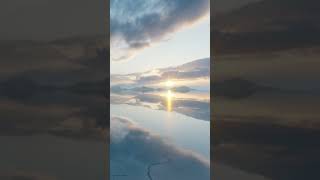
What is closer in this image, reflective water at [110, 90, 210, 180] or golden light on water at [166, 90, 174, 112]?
reflective water at [110, 90, 210, 180]

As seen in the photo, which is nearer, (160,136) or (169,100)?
(160,136)

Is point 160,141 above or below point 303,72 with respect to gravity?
below

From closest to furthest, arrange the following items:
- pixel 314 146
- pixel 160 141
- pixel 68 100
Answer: pixel 314 146 → pixel 68 100 → pixel 160 141

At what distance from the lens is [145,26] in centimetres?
259

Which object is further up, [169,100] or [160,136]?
[169,100]

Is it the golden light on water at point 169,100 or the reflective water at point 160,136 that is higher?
the golden light on water at point 169,100

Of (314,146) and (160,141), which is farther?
(160,141)

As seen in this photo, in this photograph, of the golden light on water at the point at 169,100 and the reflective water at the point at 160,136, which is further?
the golden light on water at the point at 169,100

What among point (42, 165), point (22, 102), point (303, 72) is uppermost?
point (303, 72)

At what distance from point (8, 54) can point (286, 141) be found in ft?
5.32

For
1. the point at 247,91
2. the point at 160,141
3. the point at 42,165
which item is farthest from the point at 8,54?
the point at 247,91

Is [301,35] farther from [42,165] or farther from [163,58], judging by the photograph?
[42,165]

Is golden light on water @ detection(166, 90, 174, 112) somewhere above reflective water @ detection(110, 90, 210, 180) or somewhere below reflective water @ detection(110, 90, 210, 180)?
above

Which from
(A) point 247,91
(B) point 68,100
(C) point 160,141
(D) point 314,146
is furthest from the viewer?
(C) point 160,141
